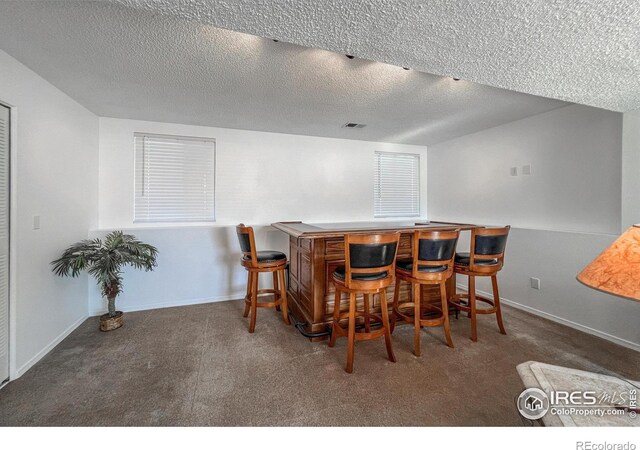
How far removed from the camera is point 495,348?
2.34m

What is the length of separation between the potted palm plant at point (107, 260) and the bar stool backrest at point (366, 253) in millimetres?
2296

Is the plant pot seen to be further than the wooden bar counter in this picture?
Yes

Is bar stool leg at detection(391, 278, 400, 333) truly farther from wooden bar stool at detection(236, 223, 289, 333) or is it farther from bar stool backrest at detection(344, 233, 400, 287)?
wooden bar stool at detection(236, 223, 289, 333)

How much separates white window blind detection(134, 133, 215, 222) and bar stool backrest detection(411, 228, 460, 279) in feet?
9.35

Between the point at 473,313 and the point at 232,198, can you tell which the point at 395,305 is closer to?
the point at 473,313

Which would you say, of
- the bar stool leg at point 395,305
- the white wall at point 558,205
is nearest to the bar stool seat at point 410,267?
the bar stool leg at point 395,305

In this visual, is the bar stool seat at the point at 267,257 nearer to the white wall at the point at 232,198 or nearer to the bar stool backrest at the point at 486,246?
the white wall at the point at 232,198

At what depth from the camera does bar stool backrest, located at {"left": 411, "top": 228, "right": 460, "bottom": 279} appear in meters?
2.19

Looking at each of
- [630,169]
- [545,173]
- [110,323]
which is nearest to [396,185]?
[545,173]

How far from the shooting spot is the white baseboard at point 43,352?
78.3 inches

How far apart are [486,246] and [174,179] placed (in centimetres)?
385

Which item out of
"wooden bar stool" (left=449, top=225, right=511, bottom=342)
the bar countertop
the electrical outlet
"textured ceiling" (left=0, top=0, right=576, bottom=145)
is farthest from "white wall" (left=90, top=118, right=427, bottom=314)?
the electrical outlet

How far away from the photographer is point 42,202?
2270mm
